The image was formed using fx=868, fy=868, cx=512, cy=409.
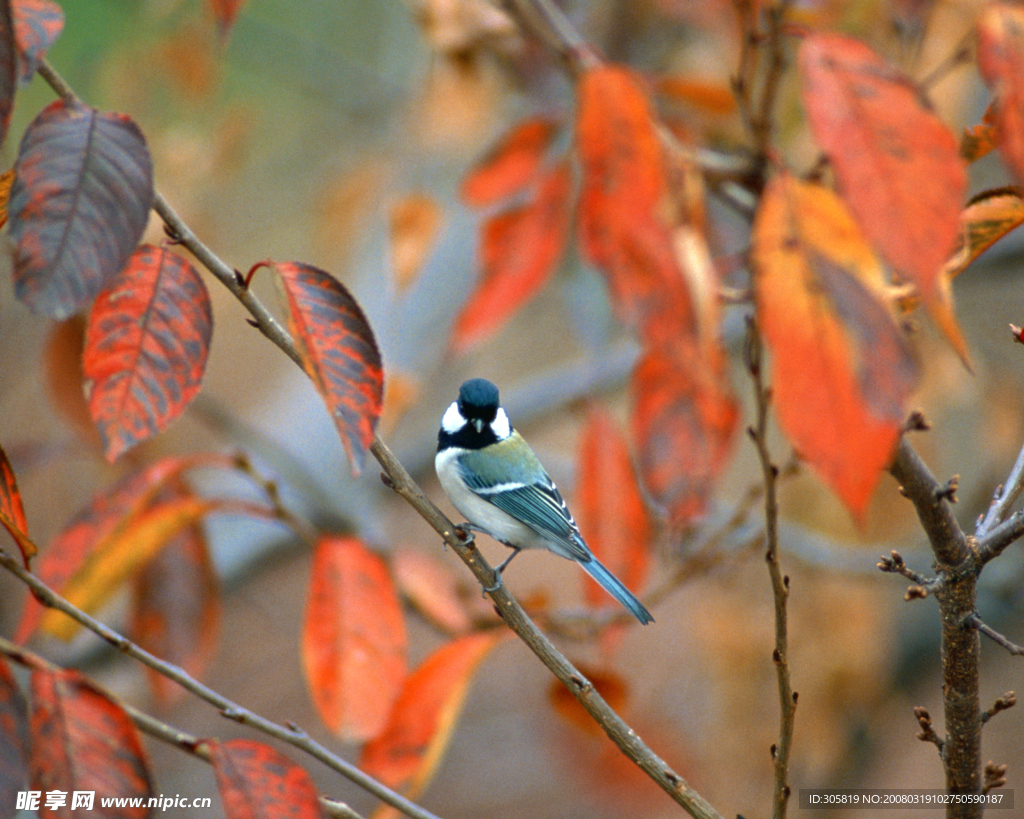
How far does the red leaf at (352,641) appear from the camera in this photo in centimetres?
131

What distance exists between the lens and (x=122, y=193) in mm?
A: 720

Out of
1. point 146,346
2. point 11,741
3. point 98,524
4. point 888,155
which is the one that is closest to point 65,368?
point 98,524

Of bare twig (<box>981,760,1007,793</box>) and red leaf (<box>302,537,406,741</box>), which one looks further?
red leaf (<box>302,537,406,741</box>)

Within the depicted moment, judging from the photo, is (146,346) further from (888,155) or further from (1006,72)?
(1006,72)

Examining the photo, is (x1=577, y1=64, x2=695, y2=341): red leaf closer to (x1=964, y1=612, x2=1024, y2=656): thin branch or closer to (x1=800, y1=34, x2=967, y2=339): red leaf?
(x1=800, y1=34, x2=967, y2=339): red leaf

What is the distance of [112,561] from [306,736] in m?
0.62

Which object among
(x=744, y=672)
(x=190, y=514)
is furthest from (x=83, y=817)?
(x=744, y=672)

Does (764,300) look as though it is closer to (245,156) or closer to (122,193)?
(122,193)

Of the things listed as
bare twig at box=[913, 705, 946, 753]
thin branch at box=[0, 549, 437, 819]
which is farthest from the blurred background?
thin branch at box=[0, 549, 437, 819]

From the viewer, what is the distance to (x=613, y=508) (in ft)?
4.97

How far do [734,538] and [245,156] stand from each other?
2.30 metres

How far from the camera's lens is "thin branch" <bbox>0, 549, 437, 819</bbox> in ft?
2.77

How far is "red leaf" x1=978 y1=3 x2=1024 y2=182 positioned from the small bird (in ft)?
3.52

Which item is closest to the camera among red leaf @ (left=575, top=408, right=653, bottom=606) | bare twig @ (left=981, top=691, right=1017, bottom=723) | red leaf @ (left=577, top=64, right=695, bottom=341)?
bare twig @ (left=981, top=691, right=1017, bottom=723)
